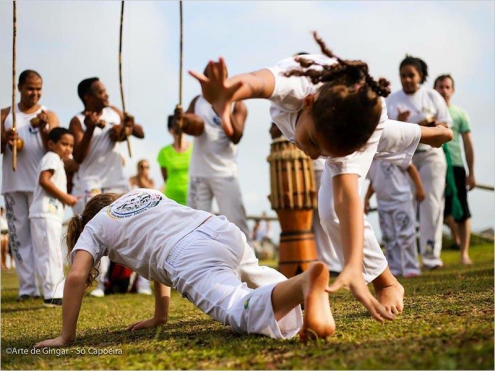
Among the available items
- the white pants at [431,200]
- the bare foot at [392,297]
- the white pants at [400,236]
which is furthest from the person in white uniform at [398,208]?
the bare foot at [392,297]

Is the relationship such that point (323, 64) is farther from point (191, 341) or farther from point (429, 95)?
point (429, 95)

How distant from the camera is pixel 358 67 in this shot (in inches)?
112

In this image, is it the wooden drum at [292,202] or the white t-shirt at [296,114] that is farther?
the wooden drum at [292,202]

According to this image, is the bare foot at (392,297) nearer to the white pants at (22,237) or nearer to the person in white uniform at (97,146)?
the person in white uniform at (97,146)

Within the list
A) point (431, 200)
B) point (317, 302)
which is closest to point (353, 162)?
point (317, 302)

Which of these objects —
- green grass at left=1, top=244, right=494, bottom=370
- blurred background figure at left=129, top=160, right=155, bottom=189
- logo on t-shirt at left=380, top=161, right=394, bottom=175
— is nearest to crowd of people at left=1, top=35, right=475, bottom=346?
green grass at left=1, top=244, right=494, bottom=370

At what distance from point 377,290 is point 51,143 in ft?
12.0

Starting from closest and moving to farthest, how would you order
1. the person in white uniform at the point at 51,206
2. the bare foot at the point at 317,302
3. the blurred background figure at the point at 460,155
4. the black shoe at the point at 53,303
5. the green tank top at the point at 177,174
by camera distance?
1. the bare foot at the point at 317,302
2. the black shoe at the point at 53,303
3. the person in white uniform at the point at 51,206
4. the green tank top at the point at 177,174
5. the blurred background figure at the point at 460,155

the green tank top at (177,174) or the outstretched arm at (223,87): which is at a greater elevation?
the outstretched arm at (223,87)

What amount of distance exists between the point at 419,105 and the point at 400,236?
4.24 ft

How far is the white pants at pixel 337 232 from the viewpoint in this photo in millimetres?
3246

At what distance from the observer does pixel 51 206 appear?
20.4ft

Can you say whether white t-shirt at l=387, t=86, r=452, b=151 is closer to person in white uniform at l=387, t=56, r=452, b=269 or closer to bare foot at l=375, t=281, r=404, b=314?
person in white uniform at l=387, t=56, r=452, b=269

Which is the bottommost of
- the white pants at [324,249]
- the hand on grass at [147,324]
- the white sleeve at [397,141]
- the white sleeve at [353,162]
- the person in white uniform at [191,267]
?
the white pants at [324,249]
